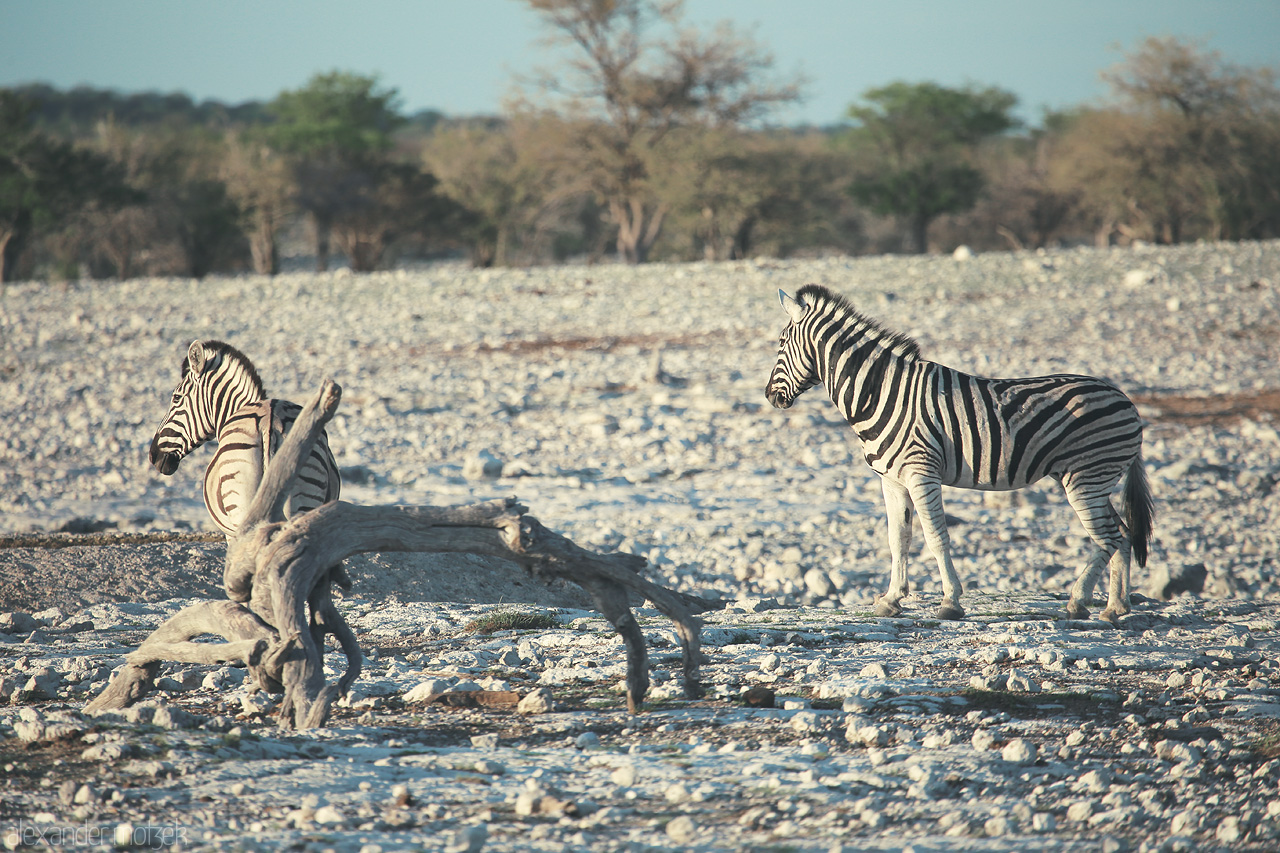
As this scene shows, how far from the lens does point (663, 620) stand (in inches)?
279

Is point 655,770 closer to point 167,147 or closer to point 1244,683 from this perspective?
point 1244,683

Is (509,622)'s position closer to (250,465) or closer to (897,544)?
(250,465)

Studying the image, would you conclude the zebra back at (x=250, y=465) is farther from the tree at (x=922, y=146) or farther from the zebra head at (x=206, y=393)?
the tree at (x=922, y=146)

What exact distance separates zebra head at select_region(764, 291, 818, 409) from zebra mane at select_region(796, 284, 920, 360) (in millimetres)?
77

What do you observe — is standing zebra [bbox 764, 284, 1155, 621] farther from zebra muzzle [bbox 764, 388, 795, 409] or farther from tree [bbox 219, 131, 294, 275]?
tree [bbox 219, 131, 294, 275]

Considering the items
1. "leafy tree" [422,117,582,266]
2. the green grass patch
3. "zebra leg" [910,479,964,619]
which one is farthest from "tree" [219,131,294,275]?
"zebra leg" [910,479,964,619]

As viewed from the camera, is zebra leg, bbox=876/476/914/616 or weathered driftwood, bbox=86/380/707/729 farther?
zebra leg, bbox=876/476/914/616

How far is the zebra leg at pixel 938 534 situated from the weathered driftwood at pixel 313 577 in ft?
8.25

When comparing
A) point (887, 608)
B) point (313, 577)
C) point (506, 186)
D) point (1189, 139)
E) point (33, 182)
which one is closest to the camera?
point (313, 577)

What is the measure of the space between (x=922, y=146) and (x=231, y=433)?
139 feet

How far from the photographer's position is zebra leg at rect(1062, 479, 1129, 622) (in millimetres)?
6930

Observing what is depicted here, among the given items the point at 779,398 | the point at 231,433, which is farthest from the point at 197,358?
the point at 779,398

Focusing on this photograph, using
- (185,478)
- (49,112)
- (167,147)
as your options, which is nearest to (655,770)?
(185,478)

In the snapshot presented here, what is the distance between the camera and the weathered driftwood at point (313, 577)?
426 cm
